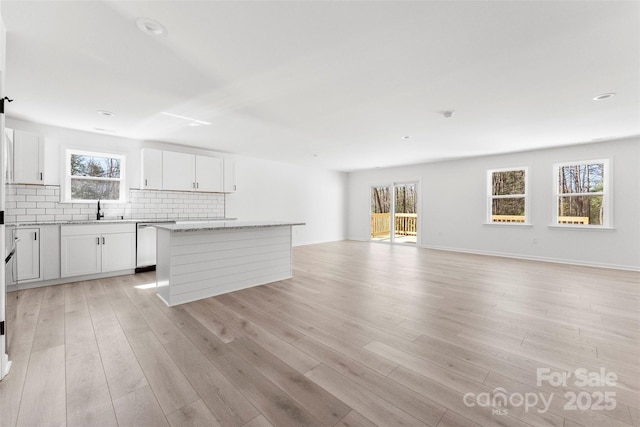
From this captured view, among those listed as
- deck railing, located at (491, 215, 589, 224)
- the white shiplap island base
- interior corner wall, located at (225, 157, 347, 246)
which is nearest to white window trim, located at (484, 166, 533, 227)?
deck railing, located at (491, 215, 589, 224)

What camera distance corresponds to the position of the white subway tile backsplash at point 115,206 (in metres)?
4.11

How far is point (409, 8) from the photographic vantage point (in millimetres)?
1802

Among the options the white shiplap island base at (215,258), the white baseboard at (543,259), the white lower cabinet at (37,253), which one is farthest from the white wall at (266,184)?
the white baseboard at (543,259)

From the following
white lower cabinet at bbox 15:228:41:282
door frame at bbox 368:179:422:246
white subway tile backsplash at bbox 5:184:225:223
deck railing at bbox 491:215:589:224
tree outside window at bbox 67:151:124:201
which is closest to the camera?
white lower cabinet at bbox 15:228:41:282

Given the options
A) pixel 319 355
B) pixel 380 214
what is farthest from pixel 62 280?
pixel 380 214

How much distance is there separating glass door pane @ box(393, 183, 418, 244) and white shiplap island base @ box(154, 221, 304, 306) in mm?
5347

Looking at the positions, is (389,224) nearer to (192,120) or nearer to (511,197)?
(511,197)

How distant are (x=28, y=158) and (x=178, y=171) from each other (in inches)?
78.8

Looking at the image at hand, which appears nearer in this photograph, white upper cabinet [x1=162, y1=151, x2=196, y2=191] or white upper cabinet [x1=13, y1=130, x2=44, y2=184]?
white upper cabinet [x1=13, y1=130, x2=44, y2=184]

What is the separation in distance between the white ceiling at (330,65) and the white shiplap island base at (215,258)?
160 cm

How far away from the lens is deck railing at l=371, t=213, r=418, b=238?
9.26 meters

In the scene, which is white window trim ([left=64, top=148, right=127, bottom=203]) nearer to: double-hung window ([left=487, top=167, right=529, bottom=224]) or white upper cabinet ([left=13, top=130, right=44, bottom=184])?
white upper cabinet ([left=13, top=130, right=44, bottom=184])

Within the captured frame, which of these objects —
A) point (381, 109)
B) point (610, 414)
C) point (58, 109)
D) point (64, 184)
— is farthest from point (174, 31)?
point (64, 184)

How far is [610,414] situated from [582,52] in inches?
103
